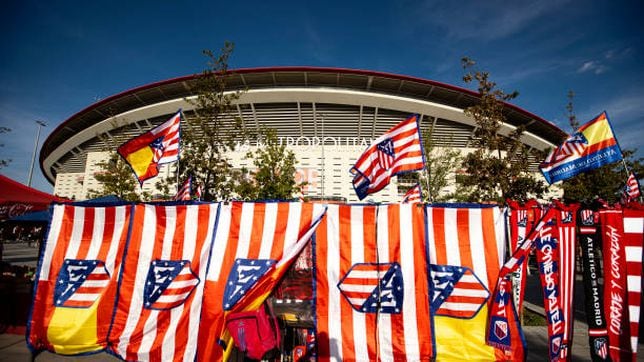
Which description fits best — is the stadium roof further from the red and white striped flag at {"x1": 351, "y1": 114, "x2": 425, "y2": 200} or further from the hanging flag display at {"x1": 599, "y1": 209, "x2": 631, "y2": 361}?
the hanging flag display at {"x1": 599, "y1": 209, "x2": 631, "y2": 361}

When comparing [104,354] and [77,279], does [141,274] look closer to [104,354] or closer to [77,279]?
[77,279]

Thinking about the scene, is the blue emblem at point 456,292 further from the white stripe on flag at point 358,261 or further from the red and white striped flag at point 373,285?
the white stripe on flag at point 358,261

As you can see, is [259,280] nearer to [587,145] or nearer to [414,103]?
[587,145]

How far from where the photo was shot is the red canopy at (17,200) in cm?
593

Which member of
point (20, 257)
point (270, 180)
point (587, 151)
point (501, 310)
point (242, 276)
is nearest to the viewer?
→ point (501, 310)

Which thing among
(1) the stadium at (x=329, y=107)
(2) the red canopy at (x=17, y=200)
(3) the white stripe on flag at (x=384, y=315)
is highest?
(1) the stadium at (x=329, y=107)

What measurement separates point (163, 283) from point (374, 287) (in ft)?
11.7

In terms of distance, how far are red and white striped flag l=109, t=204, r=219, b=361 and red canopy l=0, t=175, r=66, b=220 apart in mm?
3395

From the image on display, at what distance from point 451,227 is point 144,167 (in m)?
6.98


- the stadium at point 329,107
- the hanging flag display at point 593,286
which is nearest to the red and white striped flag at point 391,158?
the hanging flag display at point 593,286

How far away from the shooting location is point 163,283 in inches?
186

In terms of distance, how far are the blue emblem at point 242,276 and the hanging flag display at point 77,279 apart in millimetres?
2221

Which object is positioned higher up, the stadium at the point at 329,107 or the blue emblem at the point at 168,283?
the stadium at the point at 329,107

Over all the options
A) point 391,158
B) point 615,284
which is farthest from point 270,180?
point 615,284
